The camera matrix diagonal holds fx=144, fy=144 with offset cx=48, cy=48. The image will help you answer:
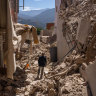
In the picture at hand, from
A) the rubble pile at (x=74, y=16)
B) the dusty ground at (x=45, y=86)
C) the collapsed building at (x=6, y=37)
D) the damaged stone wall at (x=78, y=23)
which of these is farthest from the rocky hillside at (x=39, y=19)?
the collapsed building at (x=6, y=37)

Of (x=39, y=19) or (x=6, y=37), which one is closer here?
(x=6, y=37)

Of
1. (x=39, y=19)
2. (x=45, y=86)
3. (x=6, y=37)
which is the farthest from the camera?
(x=39, y=19)

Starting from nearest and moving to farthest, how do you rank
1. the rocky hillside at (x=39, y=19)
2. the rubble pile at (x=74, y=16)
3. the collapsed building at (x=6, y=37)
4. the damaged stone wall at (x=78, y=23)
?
the collapsed building at (x=6, y=37) → the damaged stone wall at (x=78, y=23) → the rubble pile at (x=74, y=16) → the rocky hillside at (x=39, y=19)

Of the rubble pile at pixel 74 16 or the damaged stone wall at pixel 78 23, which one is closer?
the damaged stone wall at pixel 78 23

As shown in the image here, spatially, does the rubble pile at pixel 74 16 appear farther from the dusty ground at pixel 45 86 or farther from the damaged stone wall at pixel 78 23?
the dusty ground at pixel 45 86

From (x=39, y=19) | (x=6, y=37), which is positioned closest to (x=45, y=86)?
(x=6, y=37)

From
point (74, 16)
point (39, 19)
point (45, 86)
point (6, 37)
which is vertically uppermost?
point (39, 19)

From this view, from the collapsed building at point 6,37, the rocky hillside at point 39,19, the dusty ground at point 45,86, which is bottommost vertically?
the dusty ground at point 45,86

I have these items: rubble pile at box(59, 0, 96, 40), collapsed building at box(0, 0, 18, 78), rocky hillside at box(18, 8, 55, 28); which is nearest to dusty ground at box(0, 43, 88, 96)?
collapsed building at box(0, 0, 18, 78)

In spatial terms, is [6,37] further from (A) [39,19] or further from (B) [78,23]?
(A) [39,19]

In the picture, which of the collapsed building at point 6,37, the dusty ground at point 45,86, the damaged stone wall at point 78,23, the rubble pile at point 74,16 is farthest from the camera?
the rubble pile at point 74,16

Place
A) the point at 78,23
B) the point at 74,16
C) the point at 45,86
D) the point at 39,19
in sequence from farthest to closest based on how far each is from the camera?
1. the point at 39,19
2. the point at 74,16
3. the point at 78,23
4. the point at 45,86

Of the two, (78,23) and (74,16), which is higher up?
(74,16)

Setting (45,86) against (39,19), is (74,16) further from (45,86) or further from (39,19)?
(39,19)
